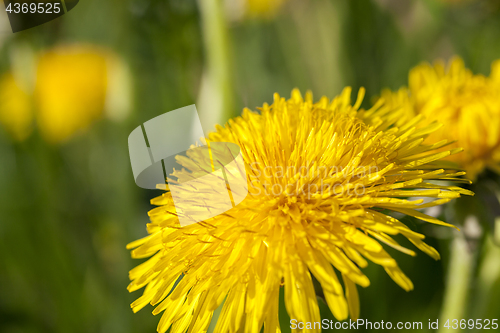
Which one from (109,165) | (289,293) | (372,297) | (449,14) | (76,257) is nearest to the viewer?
(289,293)

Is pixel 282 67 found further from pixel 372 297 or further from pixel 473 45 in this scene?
pixel 372 297

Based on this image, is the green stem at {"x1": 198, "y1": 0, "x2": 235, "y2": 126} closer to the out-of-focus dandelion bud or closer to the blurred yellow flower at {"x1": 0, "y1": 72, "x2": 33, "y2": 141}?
the out-of-focus dandelion bud

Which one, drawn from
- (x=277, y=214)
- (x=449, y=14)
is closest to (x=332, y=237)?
(x=277, y=214)

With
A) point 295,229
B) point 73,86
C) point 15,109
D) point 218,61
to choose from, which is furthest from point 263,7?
point 295,229

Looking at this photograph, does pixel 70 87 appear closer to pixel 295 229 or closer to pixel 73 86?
pixel 73 86

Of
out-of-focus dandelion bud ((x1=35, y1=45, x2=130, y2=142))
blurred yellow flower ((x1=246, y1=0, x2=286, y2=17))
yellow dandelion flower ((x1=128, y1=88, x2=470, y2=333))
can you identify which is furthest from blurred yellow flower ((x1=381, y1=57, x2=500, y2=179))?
out-of-focus dandelion bud ((x1=35, y1=45, x2=130, y2=142))
